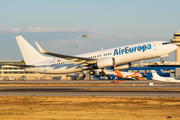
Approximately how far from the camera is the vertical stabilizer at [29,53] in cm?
6272

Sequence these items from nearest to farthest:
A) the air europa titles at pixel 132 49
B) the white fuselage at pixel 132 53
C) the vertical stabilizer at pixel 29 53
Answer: the white fuselage at pixel 132 53
the air europa titles at pixel 132 49
the vertical stabilizer at pixel 29 53

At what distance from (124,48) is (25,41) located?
1006 inches

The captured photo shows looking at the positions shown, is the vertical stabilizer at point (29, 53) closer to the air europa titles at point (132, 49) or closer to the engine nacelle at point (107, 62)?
the engine nacelle at point (107, 62)

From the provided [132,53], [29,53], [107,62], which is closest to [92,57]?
[107,62]

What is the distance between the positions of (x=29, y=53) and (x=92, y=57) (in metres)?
16.8

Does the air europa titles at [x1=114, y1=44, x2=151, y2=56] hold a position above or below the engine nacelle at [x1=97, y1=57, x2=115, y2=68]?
above

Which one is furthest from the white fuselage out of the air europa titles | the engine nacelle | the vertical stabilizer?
the vertical stabilizer

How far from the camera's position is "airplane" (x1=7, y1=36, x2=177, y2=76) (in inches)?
2013

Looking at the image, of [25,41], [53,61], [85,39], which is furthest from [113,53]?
[85,39]

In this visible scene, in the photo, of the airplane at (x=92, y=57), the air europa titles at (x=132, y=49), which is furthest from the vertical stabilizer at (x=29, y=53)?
the air europa titles at (x=132, y=49)

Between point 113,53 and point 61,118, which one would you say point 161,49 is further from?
point 61,118

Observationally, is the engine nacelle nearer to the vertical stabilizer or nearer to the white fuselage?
the white fuselage

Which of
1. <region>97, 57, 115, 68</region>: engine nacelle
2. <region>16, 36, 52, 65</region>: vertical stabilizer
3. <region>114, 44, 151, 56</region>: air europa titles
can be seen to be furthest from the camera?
<region>16, 36, 52, 65</region>: vertical stabilizer

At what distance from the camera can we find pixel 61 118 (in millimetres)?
21797
